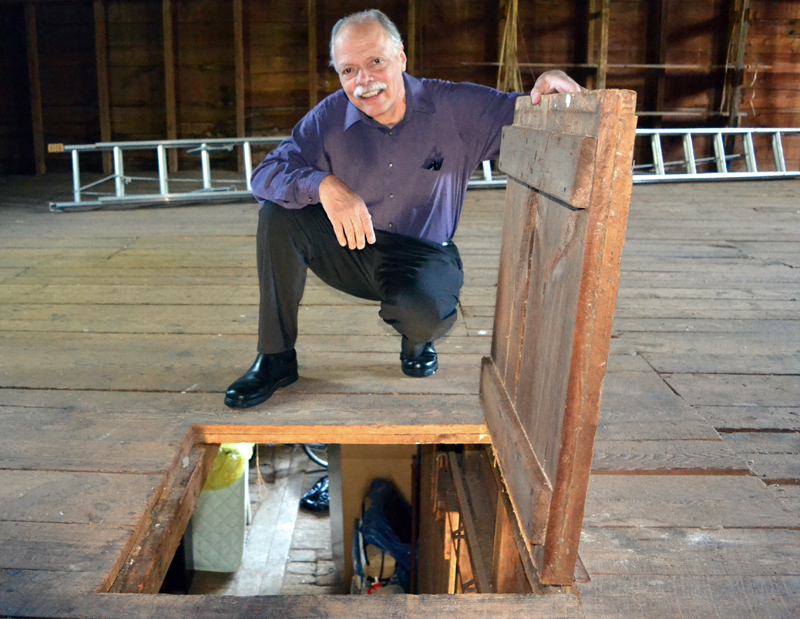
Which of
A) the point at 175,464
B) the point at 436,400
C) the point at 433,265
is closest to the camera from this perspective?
the point at 175,464

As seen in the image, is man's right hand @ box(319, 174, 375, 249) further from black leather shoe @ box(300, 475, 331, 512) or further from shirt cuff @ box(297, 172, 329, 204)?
black leather shoe @ box(300, 475, 331, 512)

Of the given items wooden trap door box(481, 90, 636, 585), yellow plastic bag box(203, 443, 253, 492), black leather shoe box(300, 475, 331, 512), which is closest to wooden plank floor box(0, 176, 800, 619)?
wooden trap door box(481, 90, 636, 585)

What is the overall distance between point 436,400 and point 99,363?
99 centimetres

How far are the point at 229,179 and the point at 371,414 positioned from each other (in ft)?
16.9

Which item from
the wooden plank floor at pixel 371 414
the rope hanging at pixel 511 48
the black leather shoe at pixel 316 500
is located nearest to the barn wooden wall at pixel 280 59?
the rope hanging at pixel 511 48

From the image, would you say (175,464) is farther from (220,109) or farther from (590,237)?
(220,109)

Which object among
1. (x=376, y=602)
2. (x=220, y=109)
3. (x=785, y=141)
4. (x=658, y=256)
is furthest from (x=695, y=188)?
(x=376, y=602)

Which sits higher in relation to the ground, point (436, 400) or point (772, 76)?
point (772, 76)

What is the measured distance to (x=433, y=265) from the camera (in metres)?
1.93

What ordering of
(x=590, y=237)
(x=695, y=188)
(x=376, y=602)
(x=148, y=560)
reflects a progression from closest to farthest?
(x=590, y=237) < (x=376, y=602) < (x=148, y=560) < (x=695, y=188)

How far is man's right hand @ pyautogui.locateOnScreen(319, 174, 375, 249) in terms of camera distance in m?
1.60

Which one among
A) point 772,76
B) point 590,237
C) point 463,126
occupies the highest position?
point 772,76

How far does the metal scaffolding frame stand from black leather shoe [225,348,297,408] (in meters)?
3.25

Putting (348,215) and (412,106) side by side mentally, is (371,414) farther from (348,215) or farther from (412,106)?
(412,106)
